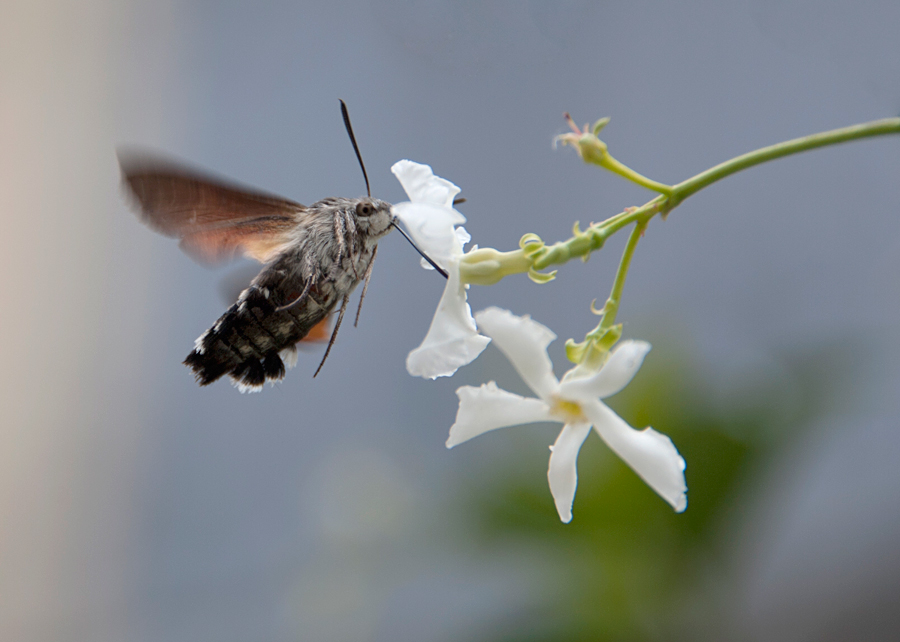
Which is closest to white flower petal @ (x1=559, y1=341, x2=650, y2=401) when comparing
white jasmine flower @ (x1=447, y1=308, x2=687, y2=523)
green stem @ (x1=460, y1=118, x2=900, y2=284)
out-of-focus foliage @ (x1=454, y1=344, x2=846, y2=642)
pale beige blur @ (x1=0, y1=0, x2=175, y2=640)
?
white jasmine flower @ (x1=447, y1=308, x2=687, y2=523)

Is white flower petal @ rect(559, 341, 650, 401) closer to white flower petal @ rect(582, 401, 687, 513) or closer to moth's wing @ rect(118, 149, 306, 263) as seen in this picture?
white flower petal @ rect(582, 401, 687, 513)

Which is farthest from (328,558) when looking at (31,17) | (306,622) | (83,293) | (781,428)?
(31,17)

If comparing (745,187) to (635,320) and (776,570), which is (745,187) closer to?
(635,320)

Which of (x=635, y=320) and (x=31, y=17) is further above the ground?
(x=31, y=17)

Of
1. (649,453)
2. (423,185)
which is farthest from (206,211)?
(649,453)

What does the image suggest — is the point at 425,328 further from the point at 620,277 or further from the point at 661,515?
the point at 620,277

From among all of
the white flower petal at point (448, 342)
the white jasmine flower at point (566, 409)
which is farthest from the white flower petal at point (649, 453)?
the white flower petal at point (448, 342)
